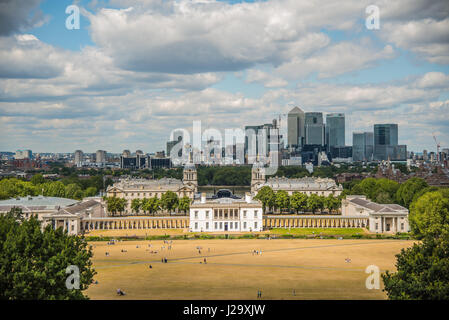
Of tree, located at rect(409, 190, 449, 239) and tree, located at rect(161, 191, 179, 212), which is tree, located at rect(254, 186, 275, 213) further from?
tree, located at rect(409, 190, 449, 239)

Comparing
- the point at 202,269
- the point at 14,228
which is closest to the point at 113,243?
the point at 202,269

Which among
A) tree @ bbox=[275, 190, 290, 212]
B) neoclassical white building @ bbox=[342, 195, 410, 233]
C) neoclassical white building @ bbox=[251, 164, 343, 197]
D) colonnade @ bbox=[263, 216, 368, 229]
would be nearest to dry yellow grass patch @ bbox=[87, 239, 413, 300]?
neoclassical white building @ bbox=[342, 195, 410, 233]

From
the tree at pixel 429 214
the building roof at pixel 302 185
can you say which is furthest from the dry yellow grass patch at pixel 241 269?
the building roof at pixel 302 185

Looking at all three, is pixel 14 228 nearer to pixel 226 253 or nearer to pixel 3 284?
pixel 3 284

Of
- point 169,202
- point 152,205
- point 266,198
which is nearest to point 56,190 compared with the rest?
point 152,205

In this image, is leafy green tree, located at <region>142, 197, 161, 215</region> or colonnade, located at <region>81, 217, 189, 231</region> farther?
leafy green tree, located at <region>142, 197, 161, 215</region>

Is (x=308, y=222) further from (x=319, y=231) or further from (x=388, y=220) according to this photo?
(x=388, y=220)
